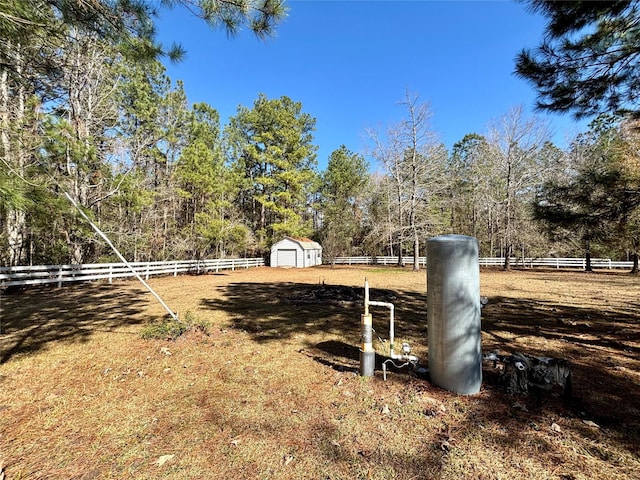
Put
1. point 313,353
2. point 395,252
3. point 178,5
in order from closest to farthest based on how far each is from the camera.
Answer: point 178,5, point 313,353, point 395,252

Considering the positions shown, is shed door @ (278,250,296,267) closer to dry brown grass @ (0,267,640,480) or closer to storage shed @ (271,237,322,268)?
storage shed @ (271,237,322,268)

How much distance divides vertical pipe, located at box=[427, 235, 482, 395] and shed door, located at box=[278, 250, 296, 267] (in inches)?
867

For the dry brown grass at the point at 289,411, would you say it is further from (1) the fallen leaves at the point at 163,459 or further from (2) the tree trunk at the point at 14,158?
(2) the tree trunk at the point at 14,158

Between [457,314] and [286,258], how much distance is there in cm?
2248

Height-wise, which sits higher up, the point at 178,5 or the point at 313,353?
the point at 178,5

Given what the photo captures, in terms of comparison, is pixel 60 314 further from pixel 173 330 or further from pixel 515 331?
pixel 515 331

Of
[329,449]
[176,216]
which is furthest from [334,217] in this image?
[329,449]

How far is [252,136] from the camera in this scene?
1024 inches

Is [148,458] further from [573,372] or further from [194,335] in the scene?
[573,372]

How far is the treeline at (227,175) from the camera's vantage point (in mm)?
4762

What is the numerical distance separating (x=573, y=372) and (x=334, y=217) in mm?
27580

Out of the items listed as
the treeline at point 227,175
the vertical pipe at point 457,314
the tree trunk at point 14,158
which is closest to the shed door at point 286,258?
the treeline at point 227,175

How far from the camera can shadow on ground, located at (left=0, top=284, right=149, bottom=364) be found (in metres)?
5.06

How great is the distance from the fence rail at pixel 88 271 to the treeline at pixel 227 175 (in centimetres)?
98
